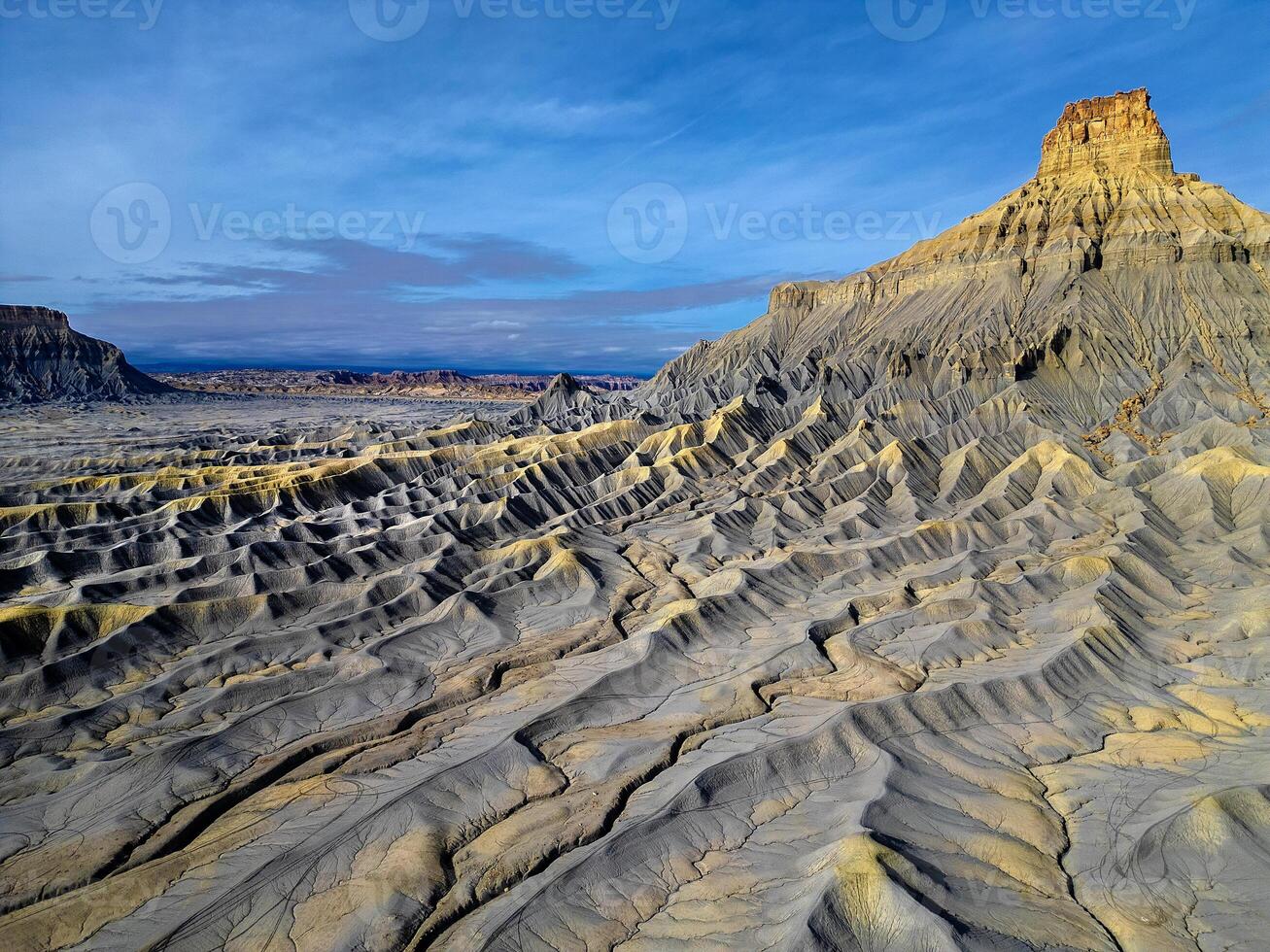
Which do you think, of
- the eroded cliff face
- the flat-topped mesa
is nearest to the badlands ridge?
the eroded cliff face

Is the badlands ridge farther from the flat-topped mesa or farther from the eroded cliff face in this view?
the flat-topped mesa

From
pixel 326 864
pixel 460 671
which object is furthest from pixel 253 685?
pixel 326 864

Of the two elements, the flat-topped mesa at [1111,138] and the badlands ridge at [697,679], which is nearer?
the badlands ridge at [697,679]

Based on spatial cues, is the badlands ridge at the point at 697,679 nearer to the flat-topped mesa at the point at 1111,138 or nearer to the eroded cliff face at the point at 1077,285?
the eroded cliff face at the point at 1077,285

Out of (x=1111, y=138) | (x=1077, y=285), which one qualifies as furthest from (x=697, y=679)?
(x=1111, y=138)

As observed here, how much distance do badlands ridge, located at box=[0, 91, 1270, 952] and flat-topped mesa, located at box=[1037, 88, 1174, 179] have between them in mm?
20064

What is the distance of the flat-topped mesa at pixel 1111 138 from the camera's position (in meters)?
118

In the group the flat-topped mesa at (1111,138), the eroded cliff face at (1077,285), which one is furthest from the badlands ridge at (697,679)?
the flat-topped mesa at (1111,138)

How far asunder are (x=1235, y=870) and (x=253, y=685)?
44.0m

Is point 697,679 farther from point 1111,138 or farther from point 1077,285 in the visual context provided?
point 1111,138

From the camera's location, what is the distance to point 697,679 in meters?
43.0

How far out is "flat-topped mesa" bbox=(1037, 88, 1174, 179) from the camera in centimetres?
11750

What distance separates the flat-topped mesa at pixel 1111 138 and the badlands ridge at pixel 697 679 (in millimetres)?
20064

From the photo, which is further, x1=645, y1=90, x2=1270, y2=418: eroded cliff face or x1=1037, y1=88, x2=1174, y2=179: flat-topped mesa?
x1=1037, y1=88, x2=1174, y2=179: flat-topped mesa
